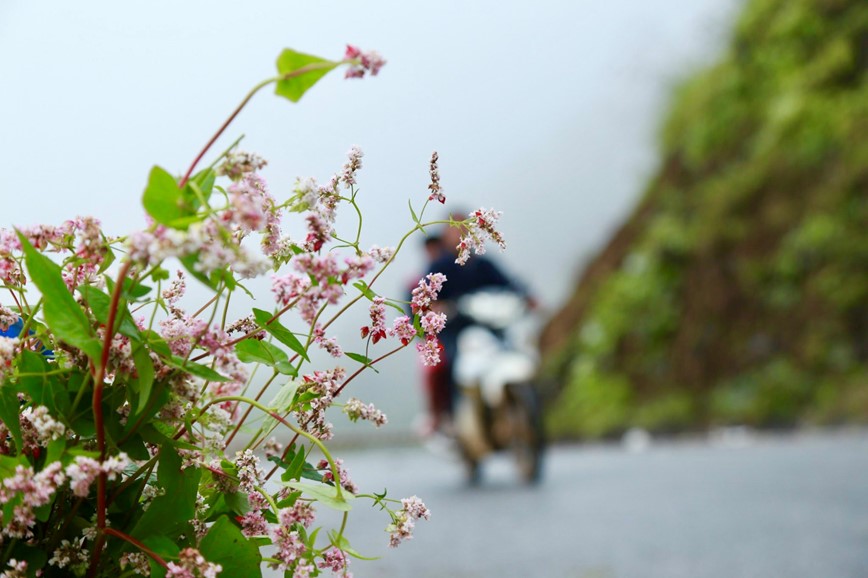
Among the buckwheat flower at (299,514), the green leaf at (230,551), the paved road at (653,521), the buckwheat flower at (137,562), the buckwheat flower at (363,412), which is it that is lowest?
the buckwheat flower at (137,562)

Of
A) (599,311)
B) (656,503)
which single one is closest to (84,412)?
(656,503)

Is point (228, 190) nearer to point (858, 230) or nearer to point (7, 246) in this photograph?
point (7, 246)

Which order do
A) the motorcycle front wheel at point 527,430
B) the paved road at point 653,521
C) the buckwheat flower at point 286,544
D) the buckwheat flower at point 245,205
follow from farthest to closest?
the motorcycle front wheel at point 527,430 < the paved road at point 653,521 < the buckwheat flower at point 286,544 < the buckwheat flower at point 245,205

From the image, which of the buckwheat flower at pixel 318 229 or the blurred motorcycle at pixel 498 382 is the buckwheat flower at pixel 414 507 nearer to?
the buckwheat flower at pixel 318 229

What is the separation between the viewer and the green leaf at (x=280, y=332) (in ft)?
3.81

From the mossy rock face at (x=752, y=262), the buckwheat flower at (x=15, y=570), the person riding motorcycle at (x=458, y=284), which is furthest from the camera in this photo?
the mossy rock face at (x=752, y=262)

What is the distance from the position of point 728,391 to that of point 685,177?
4.97m

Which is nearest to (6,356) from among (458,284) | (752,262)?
(458,284)

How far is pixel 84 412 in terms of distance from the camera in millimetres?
1073

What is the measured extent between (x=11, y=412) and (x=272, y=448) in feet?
1.08

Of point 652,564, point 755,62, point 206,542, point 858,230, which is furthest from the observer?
point 755,62

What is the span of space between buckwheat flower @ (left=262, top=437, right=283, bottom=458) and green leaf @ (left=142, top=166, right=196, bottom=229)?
42 cm

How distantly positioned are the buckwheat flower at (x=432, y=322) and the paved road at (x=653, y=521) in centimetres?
318

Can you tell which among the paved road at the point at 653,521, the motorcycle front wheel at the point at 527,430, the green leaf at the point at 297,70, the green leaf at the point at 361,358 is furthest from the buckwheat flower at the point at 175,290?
the motorcycle front wheel at the point at 527,430
